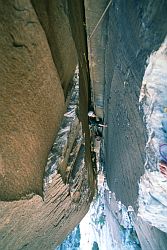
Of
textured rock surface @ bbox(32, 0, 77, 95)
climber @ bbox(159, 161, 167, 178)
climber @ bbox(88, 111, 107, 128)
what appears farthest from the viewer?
climber @ bbox(88, 111, 107, 128)

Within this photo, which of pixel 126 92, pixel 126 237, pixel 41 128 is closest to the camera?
pixel 41 128

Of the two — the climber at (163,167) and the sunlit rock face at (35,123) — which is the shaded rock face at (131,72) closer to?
the climber at (163,167)

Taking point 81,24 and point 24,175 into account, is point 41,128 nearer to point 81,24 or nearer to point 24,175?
point 24,175

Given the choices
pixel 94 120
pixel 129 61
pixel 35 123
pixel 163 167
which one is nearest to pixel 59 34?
pixel 129 61

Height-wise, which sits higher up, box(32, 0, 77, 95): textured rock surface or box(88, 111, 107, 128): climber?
box(32, 0, 77, 95): textured rock surface

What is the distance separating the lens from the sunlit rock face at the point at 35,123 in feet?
3.59

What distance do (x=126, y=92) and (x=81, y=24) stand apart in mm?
793

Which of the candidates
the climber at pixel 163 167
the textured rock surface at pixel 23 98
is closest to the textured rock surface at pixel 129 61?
the climber at pixel 163 167

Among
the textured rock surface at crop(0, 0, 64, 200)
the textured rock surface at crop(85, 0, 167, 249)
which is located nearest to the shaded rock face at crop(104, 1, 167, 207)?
the textured rock surface at crop(85, 0, 167, 249)

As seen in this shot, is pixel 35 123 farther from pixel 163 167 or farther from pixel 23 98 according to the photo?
pixel 163 167

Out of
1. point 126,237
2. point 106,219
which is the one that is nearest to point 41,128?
point 126,237

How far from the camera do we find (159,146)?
1.08m

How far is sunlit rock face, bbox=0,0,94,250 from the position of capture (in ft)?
3.59

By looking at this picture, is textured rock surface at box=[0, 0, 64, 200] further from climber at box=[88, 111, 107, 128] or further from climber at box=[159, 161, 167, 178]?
climber at box=[88, 111, 107, 128]
